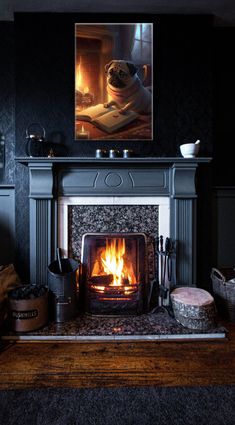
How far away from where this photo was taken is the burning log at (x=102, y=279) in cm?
227

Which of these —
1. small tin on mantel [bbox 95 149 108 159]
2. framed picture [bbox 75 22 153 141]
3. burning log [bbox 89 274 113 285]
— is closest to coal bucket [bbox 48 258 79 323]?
burning log [bbox 89 274 113 285]

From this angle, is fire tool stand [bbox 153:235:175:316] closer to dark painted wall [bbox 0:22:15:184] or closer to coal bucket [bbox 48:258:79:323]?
coal bucket [bbox 48:258:79:323]

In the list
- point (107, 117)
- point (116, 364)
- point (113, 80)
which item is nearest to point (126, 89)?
point (113, 80)

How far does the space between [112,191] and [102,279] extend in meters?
0.79

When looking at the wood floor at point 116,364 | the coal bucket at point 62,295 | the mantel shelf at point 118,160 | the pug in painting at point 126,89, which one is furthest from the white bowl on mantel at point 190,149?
the wood floor at point 116,364

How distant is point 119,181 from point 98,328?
Answer: 48.3 inches

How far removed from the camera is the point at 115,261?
2.36 m

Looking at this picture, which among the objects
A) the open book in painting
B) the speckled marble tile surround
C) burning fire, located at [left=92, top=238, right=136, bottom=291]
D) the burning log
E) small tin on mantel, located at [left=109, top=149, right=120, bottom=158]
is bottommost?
the burning log

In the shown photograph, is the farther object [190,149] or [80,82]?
[80,82]

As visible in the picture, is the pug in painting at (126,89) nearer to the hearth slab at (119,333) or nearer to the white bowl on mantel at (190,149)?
the white bowl on mantel at (190,149)

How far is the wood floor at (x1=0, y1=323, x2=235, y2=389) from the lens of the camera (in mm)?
1503

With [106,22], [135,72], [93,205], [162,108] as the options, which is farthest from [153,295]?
[106,22]

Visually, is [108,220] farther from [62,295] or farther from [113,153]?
[62,295]

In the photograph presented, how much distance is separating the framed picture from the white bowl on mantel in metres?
0.38
